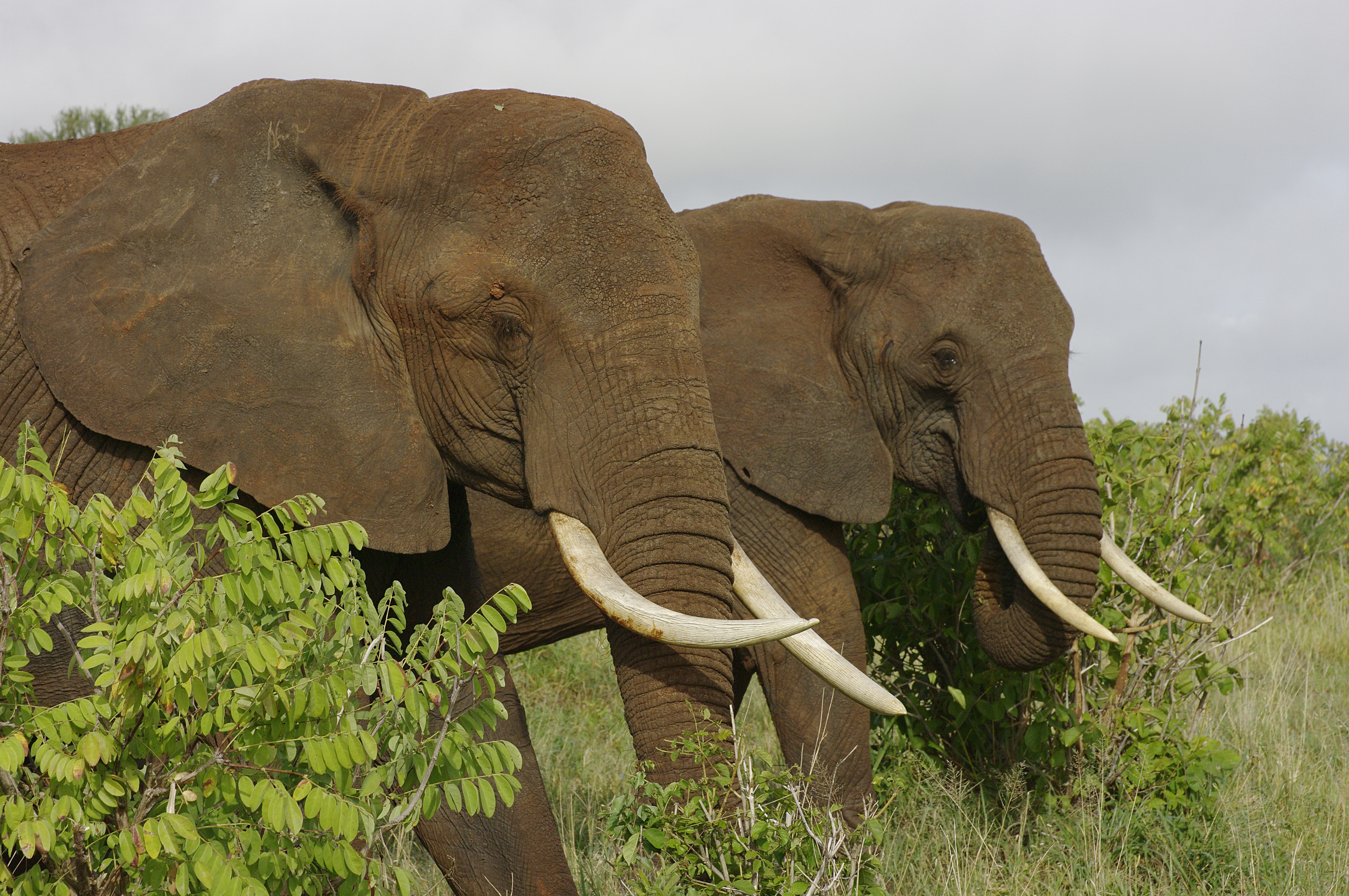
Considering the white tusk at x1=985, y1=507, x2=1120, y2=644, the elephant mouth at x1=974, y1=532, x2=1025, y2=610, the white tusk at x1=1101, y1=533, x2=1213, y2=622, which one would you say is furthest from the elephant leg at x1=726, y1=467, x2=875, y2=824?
the white tusk at x1=1101, y1=533, x2=1213, y2=622

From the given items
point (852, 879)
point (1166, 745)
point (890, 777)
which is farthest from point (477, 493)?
point (1166, 745)

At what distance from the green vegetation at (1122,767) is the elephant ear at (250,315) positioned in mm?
1174

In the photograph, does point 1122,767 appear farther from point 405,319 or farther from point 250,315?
point 250,315

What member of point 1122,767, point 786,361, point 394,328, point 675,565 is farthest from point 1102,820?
point 394,328

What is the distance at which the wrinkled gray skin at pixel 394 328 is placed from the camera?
126 inches

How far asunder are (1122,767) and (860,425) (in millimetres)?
1689

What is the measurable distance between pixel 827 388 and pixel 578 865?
6.76 ft

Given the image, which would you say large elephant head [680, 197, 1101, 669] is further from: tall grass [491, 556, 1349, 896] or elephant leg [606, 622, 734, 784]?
elephant leg [606, 622, 734, 784]

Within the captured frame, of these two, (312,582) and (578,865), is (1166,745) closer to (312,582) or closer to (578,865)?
(578,865)

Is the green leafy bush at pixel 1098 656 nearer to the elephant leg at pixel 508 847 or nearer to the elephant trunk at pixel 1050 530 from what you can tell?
the elephant trunk at pixel 1050 530

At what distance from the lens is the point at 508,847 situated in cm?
401

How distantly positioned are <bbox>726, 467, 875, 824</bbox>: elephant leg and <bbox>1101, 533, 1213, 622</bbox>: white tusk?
1014mm

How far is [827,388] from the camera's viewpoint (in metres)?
5.27

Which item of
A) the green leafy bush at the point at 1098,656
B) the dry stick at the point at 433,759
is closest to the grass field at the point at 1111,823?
the green leafy bush at the point at 1098,656
